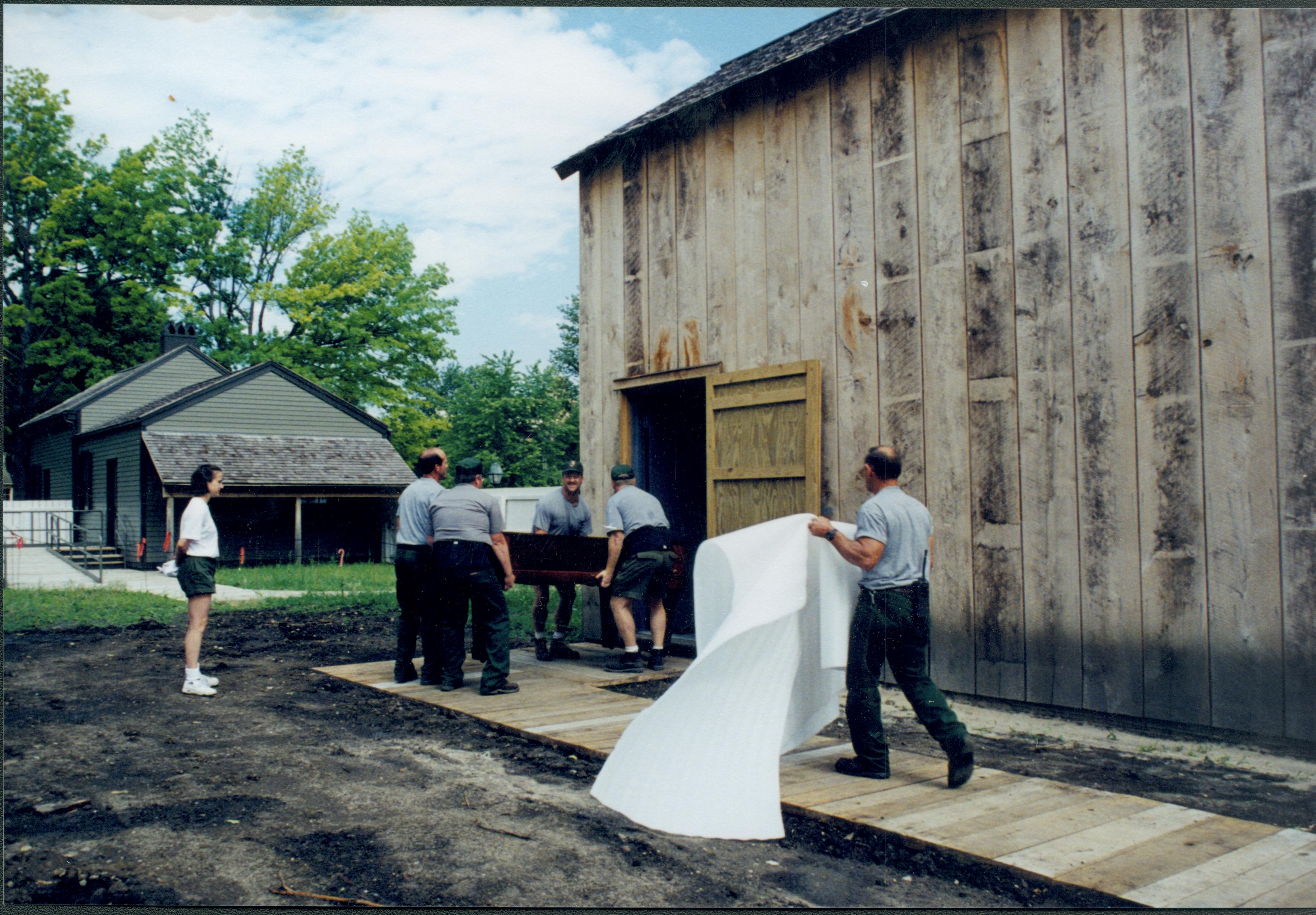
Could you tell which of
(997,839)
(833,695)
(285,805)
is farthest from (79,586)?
(997,839)

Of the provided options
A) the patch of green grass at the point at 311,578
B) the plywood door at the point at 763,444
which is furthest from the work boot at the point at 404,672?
the patch of green grass at the point at 311,578

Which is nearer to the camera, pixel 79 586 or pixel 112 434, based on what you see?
pixel 79 586

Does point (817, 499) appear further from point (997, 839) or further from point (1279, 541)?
point (997, 839)

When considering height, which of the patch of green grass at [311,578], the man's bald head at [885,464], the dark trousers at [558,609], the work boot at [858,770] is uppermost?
the man's bald head at [885,464]

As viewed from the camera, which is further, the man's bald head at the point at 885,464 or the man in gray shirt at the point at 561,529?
the man in gray shirt at the point at 561,529

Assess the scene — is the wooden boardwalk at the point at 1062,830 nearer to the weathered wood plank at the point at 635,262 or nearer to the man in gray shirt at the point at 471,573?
the man in gray shirt at the point at 471,573

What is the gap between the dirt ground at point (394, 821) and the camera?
10.8 feet

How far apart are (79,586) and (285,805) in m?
15.0

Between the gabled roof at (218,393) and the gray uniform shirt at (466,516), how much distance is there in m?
18.9

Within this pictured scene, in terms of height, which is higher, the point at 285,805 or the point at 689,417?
the point at 689,417

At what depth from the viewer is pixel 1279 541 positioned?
463 centimetres

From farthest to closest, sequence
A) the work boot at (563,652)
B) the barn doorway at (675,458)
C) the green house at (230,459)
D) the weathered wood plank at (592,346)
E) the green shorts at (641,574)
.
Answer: the green house at (230,459) → the weathered wood plank at (592,346) → the barn doorway at (675,458) → the work boot at (563,652) → the green shorts at (641,574)

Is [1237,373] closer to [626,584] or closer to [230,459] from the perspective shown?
[626,584]

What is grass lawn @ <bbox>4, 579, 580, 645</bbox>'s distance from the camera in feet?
36.5
